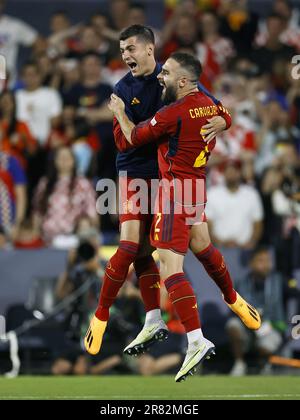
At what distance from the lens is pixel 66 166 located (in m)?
14.8

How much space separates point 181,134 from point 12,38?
8.66 meters

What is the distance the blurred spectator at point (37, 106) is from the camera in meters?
16.2

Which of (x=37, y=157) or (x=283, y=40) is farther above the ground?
(x=283, y=40)

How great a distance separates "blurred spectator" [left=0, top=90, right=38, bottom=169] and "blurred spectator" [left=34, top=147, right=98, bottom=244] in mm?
819

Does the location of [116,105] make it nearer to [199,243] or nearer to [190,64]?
[190,64]

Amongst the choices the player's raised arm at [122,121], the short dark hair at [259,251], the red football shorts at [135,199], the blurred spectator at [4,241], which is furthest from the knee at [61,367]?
the player's raised arm at [122,121]

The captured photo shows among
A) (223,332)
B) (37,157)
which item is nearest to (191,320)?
(223,332)

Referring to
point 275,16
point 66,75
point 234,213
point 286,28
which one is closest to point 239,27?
point 275,16

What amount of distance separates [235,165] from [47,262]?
277cm

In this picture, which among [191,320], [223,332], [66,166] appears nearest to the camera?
[191,320]
